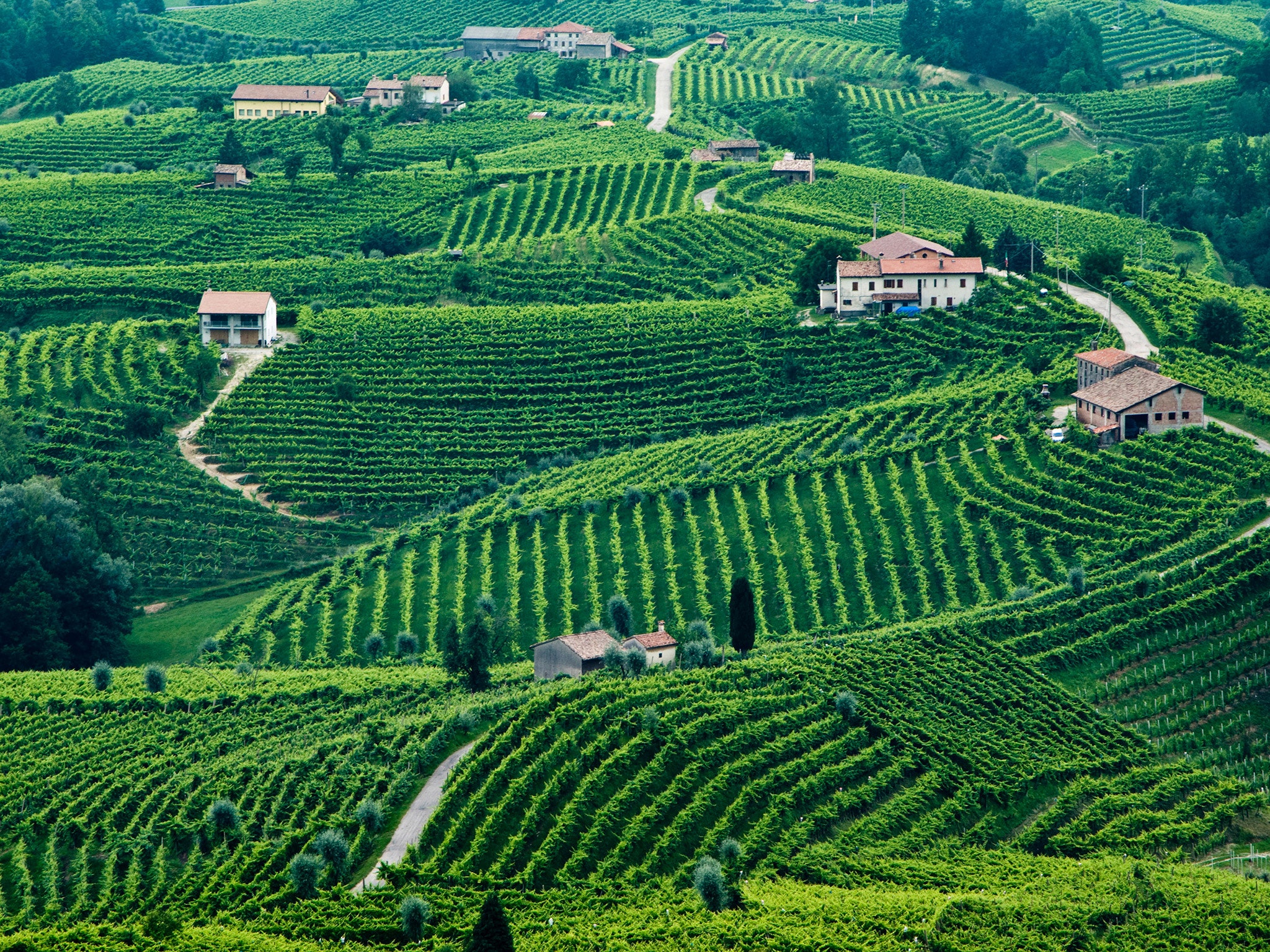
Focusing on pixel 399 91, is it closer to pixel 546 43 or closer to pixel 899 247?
pixel 546 43

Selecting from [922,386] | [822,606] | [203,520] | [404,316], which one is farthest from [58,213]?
[822,606]

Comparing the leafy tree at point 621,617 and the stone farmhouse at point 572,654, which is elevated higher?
the stone farmhouse at point 572,654

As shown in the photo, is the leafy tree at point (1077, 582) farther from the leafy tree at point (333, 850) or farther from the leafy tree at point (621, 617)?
the leafy tree at point (333, 850)

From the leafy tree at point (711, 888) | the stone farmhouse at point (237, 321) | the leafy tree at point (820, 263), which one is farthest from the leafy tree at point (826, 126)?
the leafy tree at point (711, 888)

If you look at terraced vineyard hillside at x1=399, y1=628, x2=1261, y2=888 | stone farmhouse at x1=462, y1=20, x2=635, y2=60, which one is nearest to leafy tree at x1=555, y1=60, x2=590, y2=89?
stone farmhouse at x1=462, y1=20, x2=635, y2=60

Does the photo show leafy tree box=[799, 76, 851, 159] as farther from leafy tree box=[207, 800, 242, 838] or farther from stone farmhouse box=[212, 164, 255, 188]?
leafy tree box=[207, 800, 242, 838]
